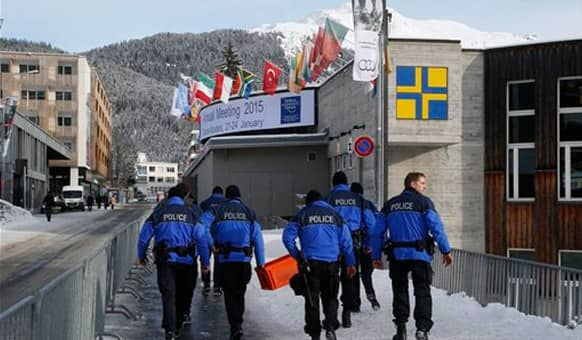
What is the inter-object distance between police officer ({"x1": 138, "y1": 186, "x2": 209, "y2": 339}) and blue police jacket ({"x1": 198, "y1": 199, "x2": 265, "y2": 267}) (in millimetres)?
202

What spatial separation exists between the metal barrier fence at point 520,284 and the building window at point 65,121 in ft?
258

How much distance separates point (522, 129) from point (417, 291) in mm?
15499

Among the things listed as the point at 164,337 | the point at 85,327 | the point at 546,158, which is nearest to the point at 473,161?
the point at 546,158

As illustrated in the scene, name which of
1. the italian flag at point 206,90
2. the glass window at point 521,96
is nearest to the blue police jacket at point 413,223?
the glass window at point 521,96

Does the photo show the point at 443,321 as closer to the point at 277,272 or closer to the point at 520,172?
the point at 277,272

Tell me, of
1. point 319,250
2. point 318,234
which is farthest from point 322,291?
point 318,234

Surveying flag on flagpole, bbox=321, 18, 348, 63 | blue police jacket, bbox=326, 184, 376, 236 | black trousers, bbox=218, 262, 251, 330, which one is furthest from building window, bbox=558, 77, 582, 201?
black trousers, bbox=218, 262, 251, 330

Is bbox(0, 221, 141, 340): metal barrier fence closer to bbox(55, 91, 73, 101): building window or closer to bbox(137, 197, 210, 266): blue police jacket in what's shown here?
bbox(137, 197, 210, 266): blue police jacket

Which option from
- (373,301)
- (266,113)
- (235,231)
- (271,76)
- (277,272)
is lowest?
(373,301)

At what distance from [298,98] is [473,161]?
14.8 m

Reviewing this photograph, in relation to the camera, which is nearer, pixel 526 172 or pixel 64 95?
pixel 526 172

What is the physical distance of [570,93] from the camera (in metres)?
22.5

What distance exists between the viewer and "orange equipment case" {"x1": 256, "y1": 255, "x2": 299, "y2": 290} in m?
9.65

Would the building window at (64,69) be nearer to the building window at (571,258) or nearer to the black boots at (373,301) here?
the building window at (571,258)
